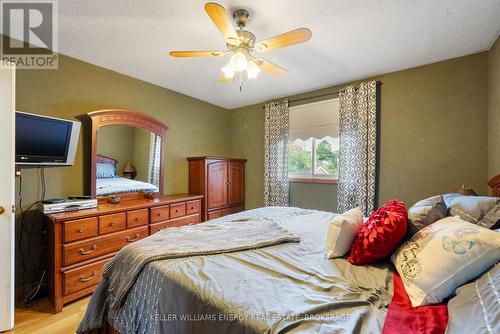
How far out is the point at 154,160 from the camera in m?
3.19

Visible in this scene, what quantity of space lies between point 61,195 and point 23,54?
1392 mm

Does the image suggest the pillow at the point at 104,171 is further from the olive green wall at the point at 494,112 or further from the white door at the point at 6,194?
the olive green wall at the point at 494,112

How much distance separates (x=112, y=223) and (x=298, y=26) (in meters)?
2.50

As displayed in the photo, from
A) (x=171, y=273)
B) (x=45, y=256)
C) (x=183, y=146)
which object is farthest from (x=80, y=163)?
(x=171, y=273)

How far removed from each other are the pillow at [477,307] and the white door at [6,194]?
8.66 feet

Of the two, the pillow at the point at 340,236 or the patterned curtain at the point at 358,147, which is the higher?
the patterned curtain at the point at 358,147

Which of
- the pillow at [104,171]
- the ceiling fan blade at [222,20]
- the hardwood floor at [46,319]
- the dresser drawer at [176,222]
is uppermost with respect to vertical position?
the ceiling fan blade at [222,20]

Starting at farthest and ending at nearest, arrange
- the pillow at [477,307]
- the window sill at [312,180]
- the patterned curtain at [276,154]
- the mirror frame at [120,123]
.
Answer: the patterned curtain at [276,154]
the window sill at [312,180]
the mirror frame at [120,123]
the pillow at [477,307]

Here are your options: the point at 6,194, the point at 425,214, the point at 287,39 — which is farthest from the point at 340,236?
the point at 6,194

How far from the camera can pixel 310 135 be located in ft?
11.5

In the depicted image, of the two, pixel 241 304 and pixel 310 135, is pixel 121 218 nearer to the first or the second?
pixel 241 304

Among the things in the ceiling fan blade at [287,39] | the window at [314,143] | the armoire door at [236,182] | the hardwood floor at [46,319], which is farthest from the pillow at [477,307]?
the armoire door at [236,182]

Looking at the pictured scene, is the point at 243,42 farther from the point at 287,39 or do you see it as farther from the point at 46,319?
the point at 46,319

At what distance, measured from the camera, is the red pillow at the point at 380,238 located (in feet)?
3.87
